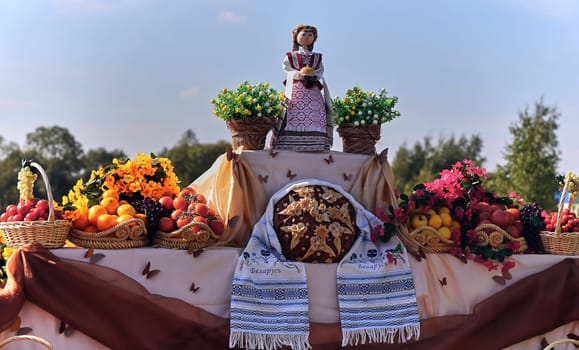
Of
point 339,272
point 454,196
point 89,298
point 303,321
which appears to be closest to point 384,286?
point 339,272

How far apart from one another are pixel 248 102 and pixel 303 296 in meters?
1.90

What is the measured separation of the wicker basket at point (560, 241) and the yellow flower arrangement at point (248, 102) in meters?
2.69

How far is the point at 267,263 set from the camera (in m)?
5.81

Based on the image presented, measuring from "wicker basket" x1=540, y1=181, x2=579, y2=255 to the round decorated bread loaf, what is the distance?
184cm

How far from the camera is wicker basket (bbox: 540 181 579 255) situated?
6527mm

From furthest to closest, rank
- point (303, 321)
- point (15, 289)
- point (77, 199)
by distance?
1. point (77, 199)
2. point (303, 321)
3. point (15, 289)

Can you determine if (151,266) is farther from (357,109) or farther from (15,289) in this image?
(357,109)

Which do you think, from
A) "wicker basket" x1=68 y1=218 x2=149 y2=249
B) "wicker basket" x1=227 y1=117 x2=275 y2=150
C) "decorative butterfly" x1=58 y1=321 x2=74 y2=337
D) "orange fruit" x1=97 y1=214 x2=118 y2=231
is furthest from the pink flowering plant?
"decorative butterfly" x1=58 y1=321 x2=74 y2=337

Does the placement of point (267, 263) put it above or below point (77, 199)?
below

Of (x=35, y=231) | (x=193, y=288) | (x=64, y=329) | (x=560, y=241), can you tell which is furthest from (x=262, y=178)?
(x=560, y=241)

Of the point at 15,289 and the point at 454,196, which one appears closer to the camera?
the point at 15,289

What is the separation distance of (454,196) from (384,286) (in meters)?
1.27

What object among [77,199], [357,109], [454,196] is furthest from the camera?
[357,109]

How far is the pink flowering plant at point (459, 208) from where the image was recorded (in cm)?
628
